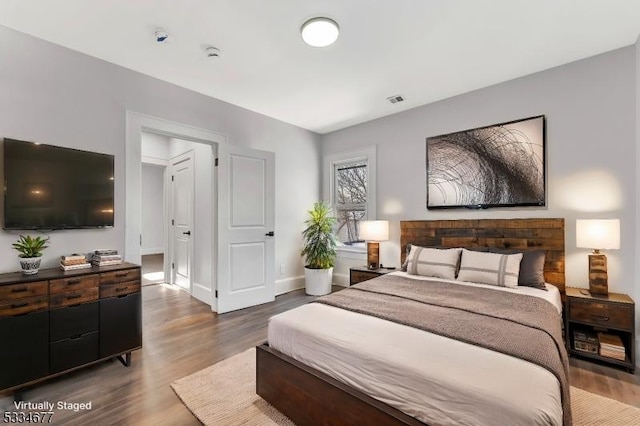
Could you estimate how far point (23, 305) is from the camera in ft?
6.39

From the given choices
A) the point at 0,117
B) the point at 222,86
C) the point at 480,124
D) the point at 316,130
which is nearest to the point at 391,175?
the point at 480,124

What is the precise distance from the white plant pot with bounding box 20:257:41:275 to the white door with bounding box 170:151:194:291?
90.5 inches

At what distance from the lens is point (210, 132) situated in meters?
3.61

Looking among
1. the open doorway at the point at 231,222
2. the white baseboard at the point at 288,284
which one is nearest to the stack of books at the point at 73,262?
the open doorway at the point at 231,222

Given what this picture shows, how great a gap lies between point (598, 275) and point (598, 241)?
0.33 m

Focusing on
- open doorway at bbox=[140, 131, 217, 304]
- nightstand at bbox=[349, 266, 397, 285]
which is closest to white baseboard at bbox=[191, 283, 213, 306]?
open doorway at bbox=[140, 131, 217, 304]

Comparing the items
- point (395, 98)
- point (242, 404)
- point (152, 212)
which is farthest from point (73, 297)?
point (152, 212)

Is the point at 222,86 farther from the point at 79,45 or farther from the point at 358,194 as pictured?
the point at 358,194

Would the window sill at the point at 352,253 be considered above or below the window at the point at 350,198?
below

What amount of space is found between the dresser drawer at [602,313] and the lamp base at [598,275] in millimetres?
201

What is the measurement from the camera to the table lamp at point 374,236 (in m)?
3.88

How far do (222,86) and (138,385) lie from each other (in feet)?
9.79

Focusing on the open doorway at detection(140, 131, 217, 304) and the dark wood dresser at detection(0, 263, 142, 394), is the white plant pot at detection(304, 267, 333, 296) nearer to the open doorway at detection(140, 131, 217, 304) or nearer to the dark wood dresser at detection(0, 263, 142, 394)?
the open doorway at detection(140, 131, 217, 304)

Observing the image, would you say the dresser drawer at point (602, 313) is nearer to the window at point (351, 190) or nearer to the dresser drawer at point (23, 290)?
the window at point (351, 190)
